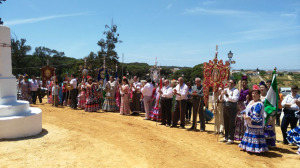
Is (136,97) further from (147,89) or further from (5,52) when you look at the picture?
(5,52)

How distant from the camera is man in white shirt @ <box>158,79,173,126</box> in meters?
8.54

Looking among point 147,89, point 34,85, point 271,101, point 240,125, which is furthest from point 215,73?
point 34,85

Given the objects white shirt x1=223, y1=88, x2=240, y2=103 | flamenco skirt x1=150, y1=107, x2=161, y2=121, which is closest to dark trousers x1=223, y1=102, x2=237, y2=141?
white shirt x1=223, y1=88, x2=240, y2=103

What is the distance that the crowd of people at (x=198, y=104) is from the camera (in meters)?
5.61

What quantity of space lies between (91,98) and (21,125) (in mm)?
5449

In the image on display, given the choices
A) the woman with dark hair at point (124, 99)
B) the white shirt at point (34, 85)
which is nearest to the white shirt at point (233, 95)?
the woman with dark hair at point (124, 99)

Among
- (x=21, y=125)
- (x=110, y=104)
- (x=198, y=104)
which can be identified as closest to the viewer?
(x=21, y=125)

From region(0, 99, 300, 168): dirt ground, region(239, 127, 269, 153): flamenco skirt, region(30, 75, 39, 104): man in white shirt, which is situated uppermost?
region(30, 75, 39, 104): man in white shirt

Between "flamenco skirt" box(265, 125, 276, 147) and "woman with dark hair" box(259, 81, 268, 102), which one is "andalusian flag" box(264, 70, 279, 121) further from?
"flamenco skirt" box(265, 125, 276, 147)

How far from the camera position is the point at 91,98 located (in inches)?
450

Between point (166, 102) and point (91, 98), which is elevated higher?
point (166, 102)

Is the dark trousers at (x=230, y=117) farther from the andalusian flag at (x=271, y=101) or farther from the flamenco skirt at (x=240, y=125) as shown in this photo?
the andalusian flag at (x=271, y=101)

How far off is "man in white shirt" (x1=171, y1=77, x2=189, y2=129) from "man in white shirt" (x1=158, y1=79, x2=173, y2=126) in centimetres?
26

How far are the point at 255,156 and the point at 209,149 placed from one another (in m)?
1.06
